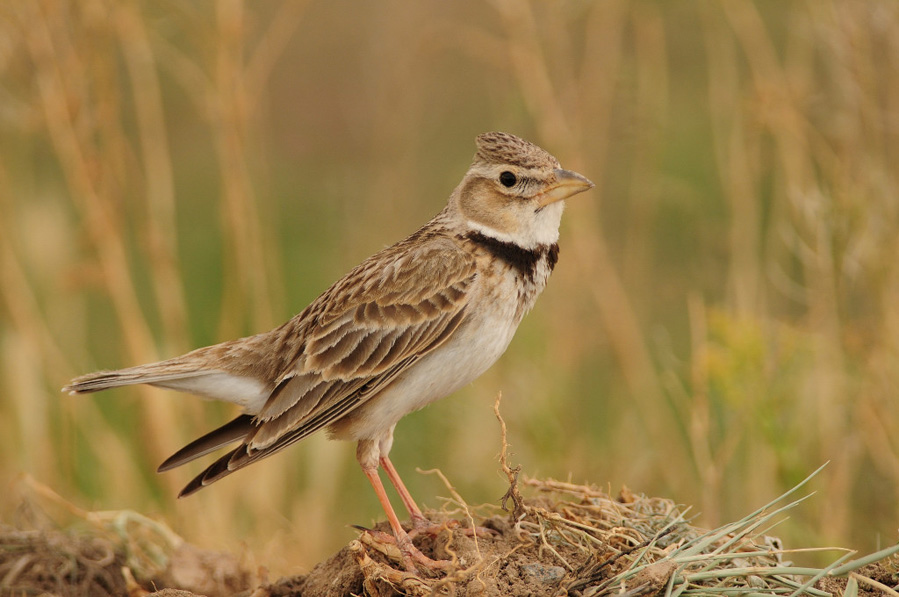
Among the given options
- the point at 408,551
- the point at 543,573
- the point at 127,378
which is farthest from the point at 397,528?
the point at 127,378

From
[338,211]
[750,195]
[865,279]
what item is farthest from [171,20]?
[865,279]

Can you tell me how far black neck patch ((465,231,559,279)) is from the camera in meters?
5.09

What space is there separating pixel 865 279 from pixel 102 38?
4.64 metres

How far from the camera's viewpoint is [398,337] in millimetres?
4949

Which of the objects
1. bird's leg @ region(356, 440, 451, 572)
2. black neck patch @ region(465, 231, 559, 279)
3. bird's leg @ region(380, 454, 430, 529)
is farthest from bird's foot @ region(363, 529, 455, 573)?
black neck patch @ region(465, 231, 559, 279)

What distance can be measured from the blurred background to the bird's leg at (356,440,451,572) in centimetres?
104

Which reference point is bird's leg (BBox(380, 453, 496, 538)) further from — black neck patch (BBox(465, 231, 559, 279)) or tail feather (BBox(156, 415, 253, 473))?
black neck patch (BBox(465, 231, 559, 279))

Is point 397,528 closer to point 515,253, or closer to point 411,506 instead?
point 411,506

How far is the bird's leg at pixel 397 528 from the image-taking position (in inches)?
166

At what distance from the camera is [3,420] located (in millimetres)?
7426

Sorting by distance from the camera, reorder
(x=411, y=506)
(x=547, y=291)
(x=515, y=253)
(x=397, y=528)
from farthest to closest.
Answer: (x=547, y=291), (x=515, y=253), (x=411, y=506), (x=397, y=528)

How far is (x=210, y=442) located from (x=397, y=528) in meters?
1.14

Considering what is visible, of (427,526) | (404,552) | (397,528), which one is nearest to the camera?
(404,552)

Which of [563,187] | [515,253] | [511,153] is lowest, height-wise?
[515,253]
